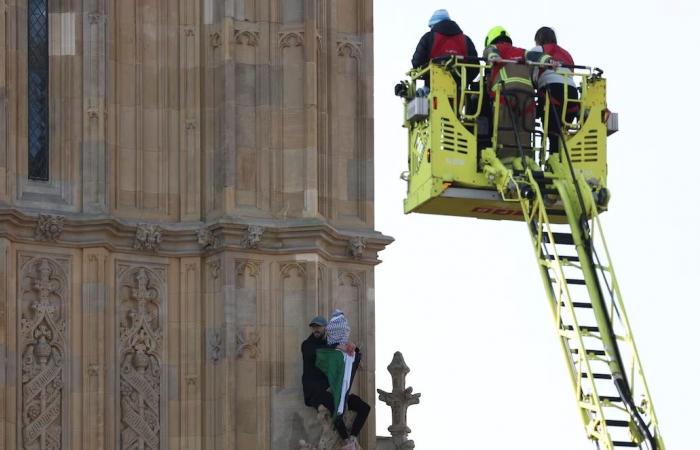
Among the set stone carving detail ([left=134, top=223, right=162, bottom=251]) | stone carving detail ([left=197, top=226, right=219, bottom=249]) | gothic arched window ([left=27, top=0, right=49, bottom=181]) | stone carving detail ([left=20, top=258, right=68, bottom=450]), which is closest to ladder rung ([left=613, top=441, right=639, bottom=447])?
stone carving detail ([left=197, top=226, right=219, bottom=249])

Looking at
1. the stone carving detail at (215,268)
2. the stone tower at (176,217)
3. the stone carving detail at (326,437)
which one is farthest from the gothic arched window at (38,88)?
the stone carving detail at (326,437)

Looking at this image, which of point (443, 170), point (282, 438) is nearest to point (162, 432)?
point (282, 438)

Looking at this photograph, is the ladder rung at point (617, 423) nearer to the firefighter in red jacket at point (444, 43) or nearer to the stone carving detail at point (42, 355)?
the firefighter in red jacket at point (444, 43)

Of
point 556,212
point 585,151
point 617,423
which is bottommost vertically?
point 617,423

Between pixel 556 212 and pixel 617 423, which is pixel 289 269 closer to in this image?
pixel 556 212

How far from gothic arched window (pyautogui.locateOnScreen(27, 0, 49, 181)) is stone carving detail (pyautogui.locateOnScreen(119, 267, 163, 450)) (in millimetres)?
1525

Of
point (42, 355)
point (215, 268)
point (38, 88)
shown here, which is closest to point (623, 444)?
point (215, 268)

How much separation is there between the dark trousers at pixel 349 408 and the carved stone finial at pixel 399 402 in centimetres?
49

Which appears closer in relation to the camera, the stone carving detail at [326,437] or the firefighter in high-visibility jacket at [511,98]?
the stone carving detail at [326,437]

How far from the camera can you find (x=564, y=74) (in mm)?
47094

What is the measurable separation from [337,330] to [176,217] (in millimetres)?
2244

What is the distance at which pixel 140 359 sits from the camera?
152ft

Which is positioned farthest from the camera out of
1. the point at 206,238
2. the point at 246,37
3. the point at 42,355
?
the point at 246,37

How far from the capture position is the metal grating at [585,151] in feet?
155
